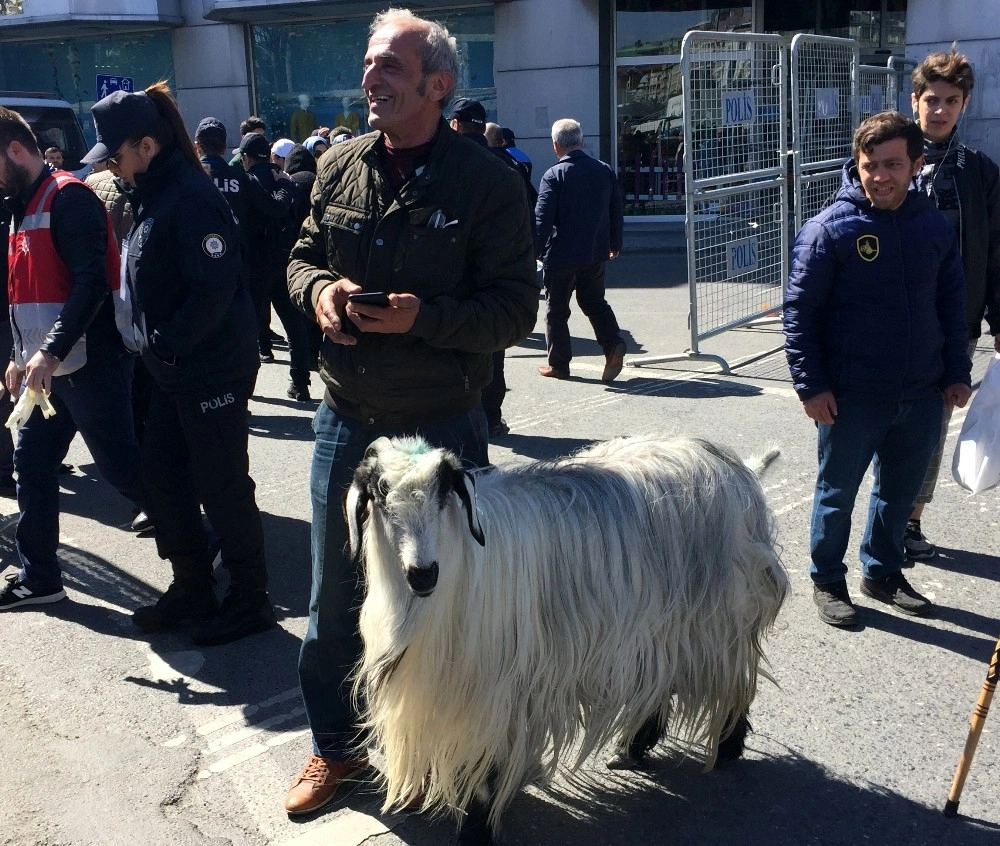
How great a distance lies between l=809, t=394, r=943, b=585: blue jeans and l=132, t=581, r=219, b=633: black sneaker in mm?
2683

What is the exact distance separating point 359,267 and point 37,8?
2104 centimetres

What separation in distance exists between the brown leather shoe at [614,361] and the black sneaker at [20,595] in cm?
485

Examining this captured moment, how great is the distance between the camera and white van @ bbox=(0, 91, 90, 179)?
49.4 ft

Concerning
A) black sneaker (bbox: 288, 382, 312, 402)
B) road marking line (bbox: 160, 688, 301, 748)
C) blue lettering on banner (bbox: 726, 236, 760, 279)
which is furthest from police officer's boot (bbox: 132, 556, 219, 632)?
blue lettering on banner (bbox: 726, 236, 760, 279)

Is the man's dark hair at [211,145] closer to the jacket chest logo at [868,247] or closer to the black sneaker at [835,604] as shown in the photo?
the jacket chest logo at [868,247]

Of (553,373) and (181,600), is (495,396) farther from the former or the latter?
(181,600)

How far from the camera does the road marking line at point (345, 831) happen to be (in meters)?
3.12

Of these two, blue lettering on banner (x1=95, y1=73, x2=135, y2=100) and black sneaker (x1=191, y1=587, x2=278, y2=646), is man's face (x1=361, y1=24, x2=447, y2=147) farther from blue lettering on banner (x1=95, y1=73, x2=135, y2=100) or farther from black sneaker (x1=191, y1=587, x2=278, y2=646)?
blue lettering on banner (x1=95, y1=73, x2=135, y2=100)

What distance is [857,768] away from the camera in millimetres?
3354

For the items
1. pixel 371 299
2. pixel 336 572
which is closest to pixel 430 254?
pixel 371 299

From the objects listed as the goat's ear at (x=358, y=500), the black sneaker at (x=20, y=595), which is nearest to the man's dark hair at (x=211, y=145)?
the black sneaker at (x=20, y=595)

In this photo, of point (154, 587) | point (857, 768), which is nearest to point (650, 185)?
point (154, 587)

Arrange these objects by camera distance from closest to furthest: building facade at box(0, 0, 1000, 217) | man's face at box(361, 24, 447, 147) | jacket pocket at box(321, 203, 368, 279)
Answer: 1. man's face at box(361, 24, 447, 147)
2. jacket pocket at box(321, 203, 368, 279)
3. building facade at box(0, 0, 1000, 217)

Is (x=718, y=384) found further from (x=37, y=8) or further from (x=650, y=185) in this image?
(x=37, y=8)
